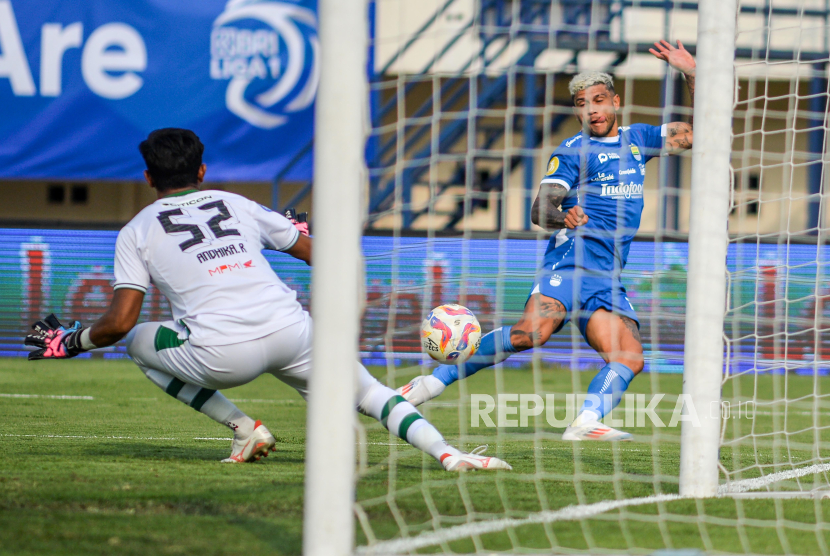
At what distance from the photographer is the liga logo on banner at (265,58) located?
12828 mm

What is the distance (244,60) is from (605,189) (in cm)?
869

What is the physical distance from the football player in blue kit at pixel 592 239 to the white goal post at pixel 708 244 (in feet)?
3.55

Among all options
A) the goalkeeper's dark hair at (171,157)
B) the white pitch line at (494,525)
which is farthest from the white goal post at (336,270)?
the goalkeeper's dark hair at (171,157)

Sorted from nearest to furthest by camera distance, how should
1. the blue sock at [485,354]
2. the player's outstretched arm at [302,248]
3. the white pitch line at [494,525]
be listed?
the white pitch line at [494,525] → the player's outstretched arm at [302,248] → the blue sock at [485,354]

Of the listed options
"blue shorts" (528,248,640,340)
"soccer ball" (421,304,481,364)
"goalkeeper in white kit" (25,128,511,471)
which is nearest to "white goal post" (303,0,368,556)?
"goalkeeper in white kit" (25,128,511,471)

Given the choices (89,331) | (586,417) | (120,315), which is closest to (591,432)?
(586,417)

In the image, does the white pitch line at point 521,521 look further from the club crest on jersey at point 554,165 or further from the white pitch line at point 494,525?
the club crest on jersey at point 554,165

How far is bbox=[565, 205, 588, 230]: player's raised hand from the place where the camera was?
4711 mm

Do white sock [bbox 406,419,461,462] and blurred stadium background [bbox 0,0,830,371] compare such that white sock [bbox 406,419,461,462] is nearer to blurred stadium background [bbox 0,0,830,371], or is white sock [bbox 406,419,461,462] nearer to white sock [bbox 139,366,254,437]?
white sock [bbox 139,366,254,437]

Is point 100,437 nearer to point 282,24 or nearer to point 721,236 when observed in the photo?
point 721,236

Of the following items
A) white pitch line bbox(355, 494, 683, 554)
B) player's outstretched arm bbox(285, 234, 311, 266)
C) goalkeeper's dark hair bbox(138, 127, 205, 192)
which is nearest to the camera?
white pitch line bbox(355, 494, 683, 554)

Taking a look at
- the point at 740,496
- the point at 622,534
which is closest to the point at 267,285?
the point at 622,534

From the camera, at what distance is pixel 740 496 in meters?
3.85

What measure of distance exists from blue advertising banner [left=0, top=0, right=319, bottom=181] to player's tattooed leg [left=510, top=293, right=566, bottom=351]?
8.14 metres
